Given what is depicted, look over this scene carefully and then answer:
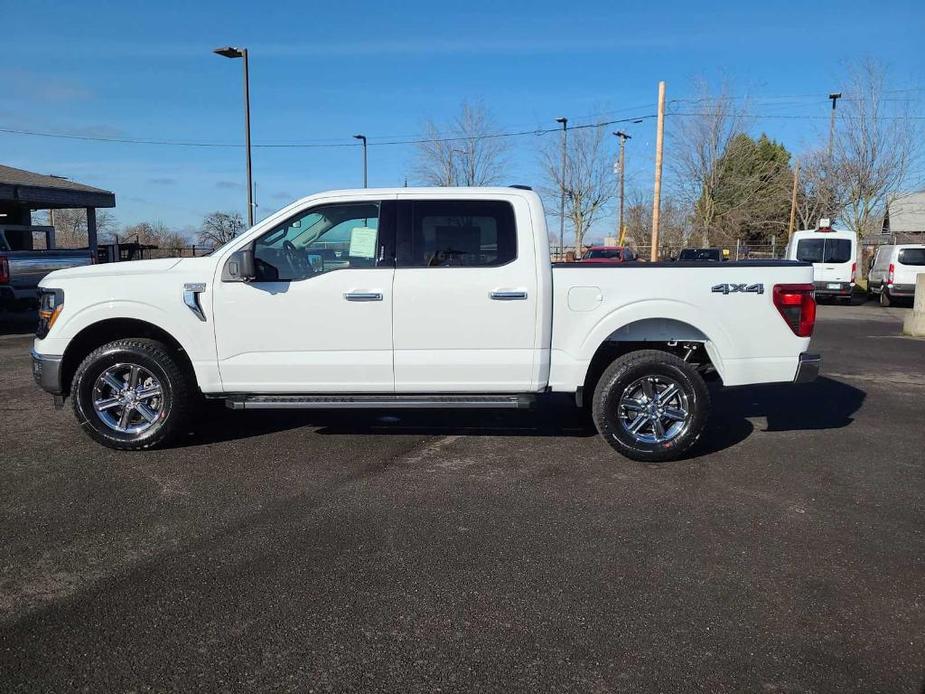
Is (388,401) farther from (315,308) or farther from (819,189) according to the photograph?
(819,189)

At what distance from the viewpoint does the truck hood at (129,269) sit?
5.38 meters

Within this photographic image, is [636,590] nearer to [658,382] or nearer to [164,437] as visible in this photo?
[658,382]

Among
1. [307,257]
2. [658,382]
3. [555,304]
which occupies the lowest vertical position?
[658,382]

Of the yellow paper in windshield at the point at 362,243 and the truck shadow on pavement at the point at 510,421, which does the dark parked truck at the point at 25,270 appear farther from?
the yellow paper in windshield at the point at 362,243

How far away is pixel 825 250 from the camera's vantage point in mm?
20781

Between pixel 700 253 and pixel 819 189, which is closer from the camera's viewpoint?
pixel 700 253

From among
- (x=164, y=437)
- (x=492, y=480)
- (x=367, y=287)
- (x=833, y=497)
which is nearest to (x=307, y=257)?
(x=367, y=287)

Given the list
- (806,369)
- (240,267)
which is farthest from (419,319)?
(806,369)

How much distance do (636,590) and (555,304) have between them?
240cm

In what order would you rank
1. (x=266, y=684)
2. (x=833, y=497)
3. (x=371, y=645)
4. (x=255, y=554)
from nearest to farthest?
(x=266, y=684)
(x=371, y=645)
(x=255, y=554)
(x=833, y=497)

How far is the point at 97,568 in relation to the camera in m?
3.64

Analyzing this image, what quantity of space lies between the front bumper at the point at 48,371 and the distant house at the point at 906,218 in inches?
1390

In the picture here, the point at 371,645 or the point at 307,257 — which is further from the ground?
the point at 307,257

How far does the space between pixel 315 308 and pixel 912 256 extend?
19.3 m
